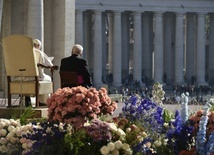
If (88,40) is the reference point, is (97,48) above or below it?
below

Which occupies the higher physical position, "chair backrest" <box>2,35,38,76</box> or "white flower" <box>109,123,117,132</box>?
"chair backrest" <box>2,35,38,76</box>

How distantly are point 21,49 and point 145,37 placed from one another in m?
106

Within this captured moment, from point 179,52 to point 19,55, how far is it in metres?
103

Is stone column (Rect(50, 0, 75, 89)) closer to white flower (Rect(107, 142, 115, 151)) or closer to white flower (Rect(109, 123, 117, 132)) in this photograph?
white flower (Rect(109, 123, 117, 132))

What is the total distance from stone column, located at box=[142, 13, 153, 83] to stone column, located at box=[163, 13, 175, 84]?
2255 mm

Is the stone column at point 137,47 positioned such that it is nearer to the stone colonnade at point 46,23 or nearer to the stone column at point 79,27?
the stone column at point 79,27

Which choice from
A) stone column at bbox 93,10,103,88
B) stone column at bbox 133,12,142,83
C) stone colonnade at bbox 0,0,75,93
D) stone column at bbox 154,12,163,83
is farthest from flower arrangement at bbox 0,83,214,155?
stone column at bbox 154,12,163,83

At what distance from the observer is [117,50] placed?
122m

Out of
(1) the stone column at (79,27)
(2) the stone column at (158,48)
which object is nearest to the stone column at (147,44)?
(2) the stone column at (158,48)

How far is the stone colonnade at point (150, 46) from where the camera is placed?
400 ft

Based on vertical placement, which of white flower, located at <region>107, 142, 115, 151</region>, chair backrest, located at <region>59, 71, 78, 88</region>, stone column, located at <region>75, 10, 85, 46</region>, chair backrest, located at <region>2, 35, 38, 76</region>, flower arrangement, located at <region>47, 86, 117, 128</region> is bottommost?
white flower, located at <region>107, 142, 115, 151</region>

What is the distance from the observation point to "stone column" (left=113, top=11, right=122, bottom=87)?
397 ft

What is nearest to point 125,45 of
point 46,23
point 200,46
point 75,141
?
point 200,46

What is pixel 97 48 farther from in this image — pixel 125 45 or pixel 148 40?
pixel 148 40
